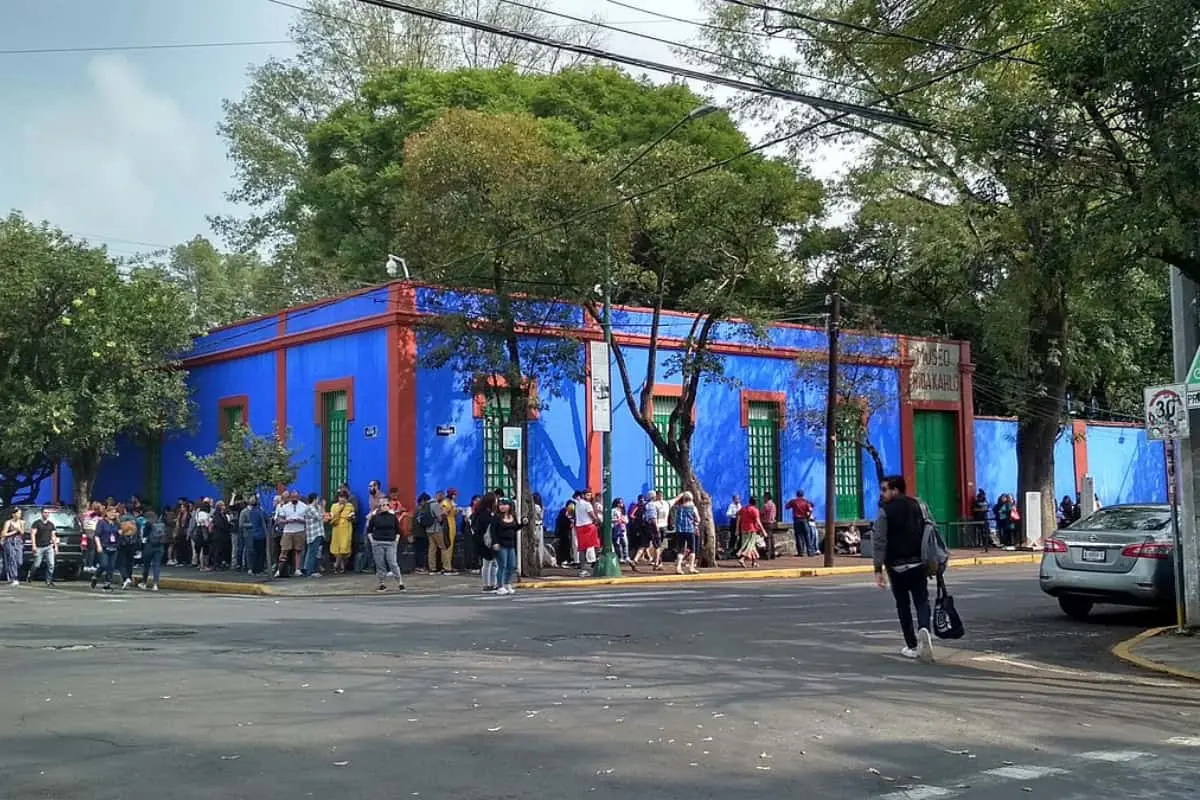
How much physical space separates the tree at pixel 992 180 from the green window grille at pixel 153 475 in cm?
1949

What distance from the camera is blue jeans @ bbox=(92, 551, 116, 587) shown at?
22.6 m

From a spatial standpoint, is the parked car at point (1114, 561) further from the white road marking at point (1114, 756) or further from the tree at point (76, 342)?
the tree at point (76, 342)

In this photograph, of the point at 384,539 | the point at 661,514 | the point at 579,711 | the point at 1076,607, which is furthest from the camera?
the point at 661,514

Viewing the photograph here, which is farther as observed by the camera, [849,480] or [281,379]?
[849,480]

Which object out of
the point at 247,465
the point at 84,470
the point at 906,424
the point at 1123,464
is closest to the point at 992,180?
the point at 247,465

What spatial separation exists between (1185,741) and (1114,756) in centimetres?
83

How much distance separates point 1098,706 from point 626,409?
20653 mm

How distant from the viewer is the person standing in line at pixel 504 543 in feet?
62.1

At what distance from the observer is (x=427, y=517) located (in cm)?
2439

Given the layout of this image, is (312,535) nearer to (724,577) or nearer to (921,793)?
(724,577)

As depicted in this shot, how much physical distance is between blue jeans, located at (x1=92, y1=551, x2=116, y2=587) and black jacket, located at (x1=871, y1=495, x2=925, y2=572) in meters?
16.5

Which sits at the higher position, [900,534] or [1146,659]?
[900,534]

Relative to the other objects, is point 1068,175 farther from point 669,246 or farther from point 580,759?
point 669,246

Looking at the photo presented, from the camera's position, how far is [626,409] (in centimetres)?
2934
